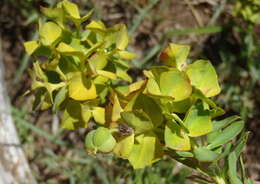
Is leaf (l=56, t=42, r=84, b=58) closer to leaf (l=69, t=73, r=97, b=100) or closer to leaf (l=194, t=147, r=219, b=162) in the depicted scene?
leaf (l=69, t=73, r=97, b=100)

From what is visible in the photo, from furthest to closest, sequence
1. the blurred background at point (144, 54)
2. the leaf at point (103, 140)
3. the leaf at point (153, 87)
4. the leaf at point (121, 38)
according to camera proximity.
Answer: the blurred background at point (144, 54), the leaf at point (121, 38), the leaf at point (103, 140), the leaf at point (153, 87)

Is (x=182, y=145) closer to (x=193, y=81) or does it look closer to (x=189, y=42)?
(x=193, y=81)

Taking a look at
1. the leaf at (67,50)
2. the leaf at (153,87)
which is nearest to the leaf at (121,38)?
the leaf at (67,50)

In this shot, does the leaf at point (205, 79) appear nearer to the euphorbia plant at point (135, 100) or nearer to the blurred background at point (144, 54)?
the euphorbia plant at point (135, 100)

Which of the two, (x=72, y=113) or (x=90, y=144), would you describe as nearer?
(x=90, y=144)

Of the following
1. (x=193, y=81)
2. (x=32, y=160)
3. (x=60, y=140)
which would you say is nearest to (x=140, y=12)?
(x=60, y=140)

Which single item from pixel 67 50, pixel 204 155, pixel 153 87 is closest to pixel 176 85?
pixel 153 87

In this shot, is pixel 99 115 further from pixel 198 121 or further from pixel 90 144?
pixel 198 121
